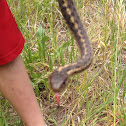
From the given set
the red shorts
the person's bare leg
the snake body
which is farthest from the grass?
the red shorts

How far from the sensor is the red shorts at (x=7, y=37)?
4.45 feet

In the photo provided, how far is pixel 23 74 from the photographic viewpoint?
1577 mm

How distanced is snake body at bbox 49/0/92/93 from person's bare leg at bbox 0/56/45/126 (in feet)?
1.18

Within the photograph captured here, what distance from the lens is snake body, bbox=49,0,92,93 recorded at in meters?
1.21

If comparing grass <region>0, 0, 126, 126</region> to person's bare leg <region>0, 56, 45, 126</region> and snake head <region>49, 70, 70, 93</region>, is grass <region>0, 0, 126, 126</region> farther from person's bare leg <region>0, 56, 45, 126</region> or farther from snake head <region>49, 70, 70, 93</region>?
snake head <region>49, 70, 70, 93</region>

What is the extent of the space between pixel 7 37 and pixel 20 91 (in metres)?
0.40

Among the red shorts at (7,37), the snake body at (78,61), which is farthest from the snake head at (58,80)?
the red shorts at (7,37)

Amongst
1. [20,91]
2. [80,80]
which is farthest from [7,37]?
[80,80]

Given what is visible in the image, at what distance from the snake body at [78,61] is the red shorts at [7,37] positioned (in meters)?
0.32

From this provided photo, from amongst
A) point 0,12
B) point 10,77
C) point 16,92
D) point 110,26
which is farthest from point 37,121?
point 110,26

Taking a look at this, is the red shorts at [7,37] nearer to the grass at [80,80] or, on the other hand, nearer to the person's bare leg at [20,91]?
the person's bare leg at [20,91]

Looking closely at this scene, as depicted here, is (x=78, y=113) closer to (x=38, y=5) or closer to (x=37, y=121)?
(x=37, y=121)

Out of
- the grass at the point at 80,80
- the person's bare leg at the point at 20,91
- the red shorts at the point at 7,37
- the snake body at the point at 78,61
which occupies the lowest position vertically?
the grass at the point at 80,80

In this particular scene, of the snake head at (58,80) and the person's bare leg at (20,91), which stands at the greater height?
the snake head at (58,80)
